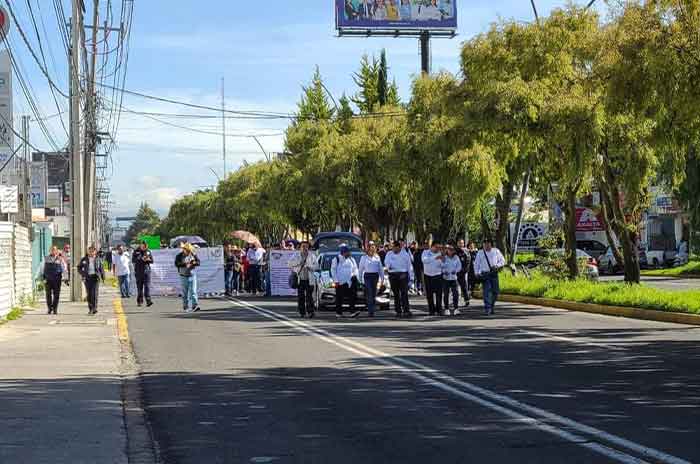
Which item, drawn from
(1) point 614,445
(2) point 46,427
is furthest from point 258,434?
(1) point 614,445

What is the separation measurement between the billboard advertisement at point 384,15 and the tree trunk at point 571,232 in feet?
104

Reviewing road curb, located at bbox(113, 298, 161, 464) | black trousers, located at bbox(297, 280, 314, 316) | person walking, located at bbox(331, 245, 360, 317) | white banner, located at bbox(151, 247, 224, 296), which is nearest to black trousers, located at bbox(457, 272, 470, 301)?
person walking, located at bbox(331, 245, 360, 317)

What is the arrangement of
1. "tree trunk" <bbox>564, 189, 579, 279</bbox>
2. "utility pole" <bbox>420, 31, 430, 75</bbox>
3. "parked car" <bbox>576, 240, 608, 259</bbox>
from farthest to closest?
"utility pole" <bbox>420, 31, 430, 75</bbox>
"parked car" <bbox>576, 240, 608, 259</bbox>
"tree trunk" <bbox>564, 189, 579, 279</bbox>

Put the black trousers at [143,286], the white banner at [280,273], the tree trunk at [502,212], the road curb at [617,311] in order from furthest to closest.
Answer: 1. the white banner at [280,273]
2. the tree trunk at [502,212]
3. the black trousers at [143,286]
4. the road curb at [617,311]

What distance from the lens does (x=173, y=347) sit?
17766mm

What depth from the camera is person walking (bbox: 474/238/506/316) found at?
24.3m

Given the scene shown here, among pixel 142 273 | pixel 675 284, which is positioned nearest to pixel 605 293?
pixel 142 273

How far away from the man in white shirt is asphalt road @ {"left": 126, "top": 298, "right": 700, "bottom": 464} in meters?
17.9

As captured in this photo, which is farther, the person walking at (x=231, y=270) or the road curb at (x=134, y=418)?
the person walking at (x=231, y=270)

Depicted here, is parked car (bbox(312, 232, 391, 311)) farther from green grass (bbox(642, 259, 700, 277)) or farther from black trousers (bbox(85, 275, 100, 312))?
green grass (bbox(642, 259, 700, 277))

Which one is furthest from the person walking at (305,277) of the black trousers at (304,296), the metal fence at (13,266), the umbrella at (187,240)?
the umbrella at (187,240)

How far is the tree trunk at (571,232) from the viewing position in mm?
28984

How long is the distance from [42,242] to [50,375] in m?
38.2

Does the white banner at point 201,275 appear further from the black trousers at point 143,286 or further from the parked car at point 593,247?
the parked car at point 593,247
